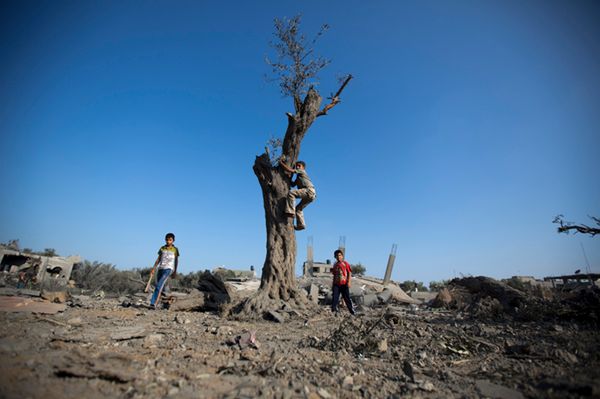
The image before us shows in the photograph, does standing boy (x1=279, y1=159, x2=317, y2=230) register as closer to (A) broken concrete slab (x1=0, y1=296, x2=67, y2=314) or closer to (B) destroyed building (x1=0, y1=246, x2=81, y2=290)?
(A) broken concrete slab (x1=0, y1=296, x2=67, y2=314)

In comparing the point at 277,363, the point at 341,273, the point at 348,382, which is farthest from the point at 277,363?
the point at 341,273

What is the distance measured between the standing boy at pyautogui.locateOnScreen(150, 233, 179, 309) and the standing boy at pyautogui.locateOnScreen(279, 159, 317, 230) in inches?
122

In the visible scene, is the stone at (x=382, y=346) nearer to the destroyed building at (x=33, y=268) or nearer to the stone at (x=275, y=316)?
the stone at (x=275, y=316)

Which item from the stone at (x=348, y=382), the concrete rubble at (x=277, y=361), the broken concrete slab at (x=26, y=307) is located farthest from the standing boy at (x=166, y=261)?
the stone at (x=348, y=382)

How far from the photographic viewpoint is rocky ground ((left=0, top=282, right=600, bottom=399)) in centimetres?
214

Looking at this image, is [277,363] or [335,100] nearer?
[277,363]

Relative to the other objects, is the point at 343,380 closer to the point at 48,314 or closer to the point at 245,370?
the point at 245,370

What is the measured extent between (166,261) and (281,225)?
304cm

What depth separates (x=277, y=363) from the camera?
274cm

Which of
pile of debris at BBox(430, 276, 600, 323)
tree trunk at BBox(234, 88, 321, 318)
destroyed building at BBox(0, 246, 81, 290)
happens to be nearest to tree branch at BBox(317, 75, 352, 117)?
tree trunk at BBox(234, 88, 321, 318)

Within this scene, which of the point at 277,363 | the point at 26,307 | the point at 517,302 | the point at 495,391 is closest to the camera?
the point at 495,391

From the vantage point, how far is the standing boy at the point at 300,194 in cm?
705

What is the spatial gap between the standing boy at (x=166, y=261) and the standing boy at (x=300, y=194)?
3108 millimetres

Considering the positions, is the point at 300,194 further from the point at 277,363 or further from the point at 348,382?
the point at 348,382
